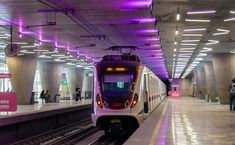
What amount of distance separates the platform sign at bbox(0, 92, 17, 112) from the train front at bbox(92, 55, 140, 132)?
3626 mm

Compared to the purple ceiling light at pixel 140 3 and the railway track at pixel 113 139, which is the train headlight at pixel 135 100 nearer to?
the railway track at pixel 113 139

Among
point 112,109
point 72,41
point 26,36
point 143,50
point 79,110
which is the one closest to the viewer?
point 112,109

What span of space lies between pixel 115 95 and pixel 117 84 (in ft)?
1.79

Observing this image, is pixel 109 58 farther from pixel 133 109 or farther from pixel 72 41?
pixel 72 41

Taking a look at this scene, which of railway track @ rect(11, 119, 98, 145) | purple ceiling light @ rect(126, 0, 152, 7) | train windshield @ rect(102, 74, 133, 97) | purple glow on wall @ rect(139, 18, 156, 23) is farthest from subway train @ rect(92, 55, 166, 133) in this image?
purple glow on wall @ rect(139, 18, 156, 23)

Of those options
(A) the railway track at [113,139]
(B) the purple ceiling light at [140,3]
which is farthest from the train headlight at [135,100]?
(B) the purple ceiling light at [140,3]

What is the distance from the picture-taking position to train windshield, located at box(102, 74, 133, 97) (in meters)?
17.6

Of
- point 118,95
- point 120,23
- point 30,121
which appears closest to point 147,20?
point 120,23

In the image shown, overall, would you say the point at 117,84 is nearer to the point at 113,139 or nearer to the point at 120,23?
the point at 113,139

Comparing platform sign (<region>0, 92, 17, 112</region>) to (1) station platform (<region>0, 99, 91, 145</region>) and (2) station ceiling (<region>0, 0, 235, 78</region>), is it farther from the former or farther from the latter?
(2) station ceiling (<region>0, 0, 235, 78</region>)

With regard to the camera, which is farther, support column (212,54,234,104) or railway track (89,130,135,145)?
support column (212,54,234,104)

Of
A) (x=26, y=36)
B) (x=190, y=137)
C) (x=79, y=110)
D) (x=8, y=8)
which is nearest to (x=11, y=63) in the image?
(x=79, y=110)

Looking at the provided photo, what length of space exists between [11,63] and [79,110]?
8681 mm

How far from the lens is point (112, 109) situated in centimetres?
1733
